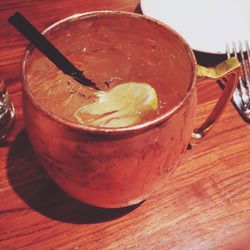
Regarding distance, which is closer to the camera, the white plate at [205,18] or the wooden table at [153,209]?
the wooden table at [153,209]

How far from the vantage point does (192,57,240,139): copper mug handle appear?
52 centimetres

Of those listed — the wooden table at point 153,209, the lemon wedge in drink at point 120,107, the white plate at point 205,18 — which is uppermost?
the lemon wedge in drink at point 120,107

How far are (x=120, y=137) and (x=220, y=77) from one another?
180mm

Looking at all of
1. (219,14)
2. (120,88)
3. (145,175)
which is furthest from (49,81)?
(219,14)

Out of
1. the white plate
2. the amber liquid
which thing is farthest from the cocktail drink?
the white plate

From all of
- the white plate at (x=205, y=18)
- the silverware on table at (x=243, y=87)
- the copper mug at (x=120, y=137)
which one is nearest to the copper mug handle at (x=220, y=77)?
the copper mug at (x=120, y=137)

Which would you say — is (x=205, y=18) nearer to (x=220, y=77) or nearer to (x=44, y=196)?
(x=220, y=77)

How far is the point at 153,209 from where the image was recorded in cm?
59

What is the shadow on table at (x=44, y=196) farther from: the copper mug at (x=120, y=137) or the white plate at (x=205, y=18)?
the white plate at (x=205, y=18)

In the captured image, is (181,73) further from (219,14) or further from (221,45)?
(219,14)

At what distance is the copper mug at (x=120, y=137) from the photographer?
442 millimetres

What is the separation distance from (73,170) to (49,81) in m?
0.17

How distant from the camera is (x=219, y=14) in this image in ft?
3.10

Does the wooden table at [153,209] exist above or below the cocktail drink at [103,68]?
below
